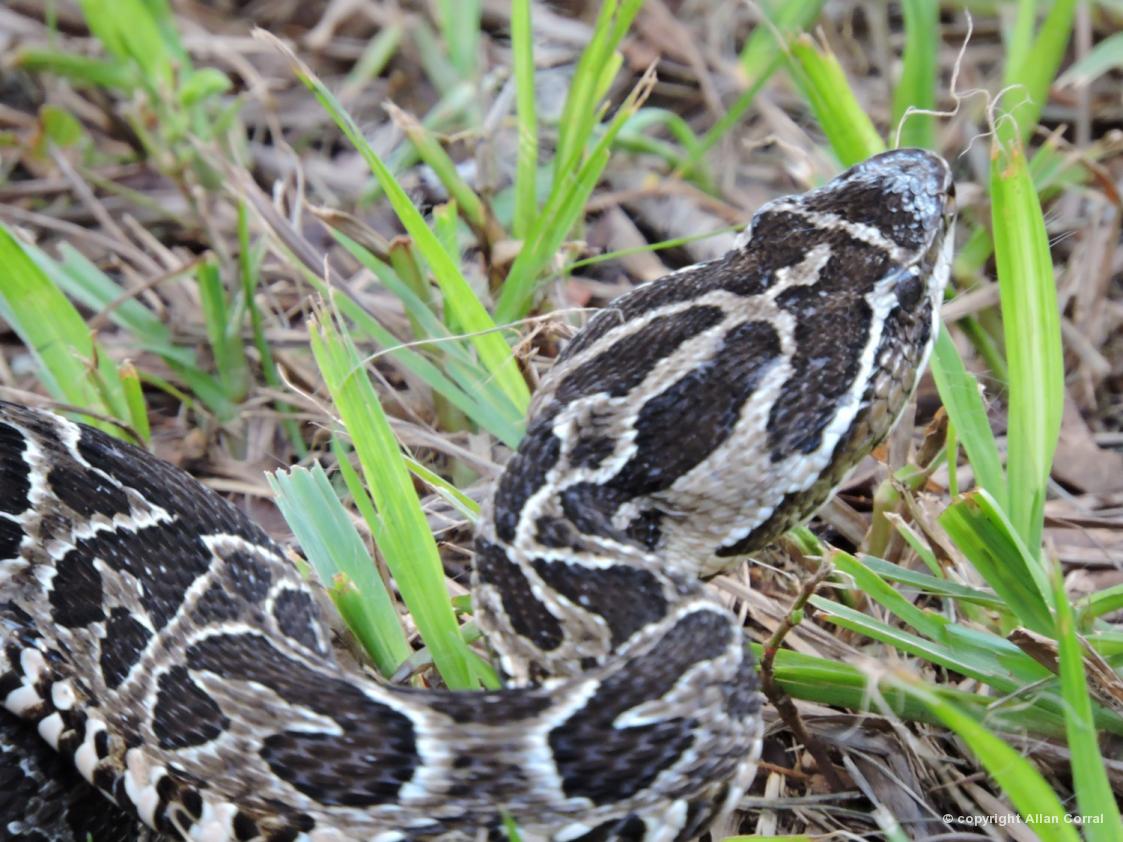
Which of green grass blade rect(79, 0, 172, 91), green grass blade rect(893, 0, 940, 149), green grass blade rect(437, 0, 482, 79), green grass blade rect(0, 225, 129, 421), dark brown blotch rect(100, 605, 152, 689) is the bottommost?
dark brown blotch rect(100, 605, 152, 689)

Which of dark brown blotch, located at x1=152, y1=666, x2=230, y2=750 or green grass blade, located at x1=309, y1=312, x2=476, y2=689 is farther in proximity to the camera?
green grass blade, located at x1=309, y1=312, x2=476, y2=689

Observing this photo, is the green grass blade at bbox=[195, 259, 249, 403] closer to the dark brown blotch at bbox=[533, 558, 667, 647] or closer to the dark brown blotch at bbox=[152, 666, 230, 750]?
the dark brown blotch at bbox=[152, 666, 230, 750]

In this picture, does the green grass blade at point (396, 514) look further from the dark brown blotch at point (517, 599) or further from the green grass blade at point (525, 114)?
the green grass blade at point (525, 114)

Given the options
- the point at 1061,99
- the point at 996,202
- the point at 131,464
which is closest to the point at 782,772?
the point at 996,202

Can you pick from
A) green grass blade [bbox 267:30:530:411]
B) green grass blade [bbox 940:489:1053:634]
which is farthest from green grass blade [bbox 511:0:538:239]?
green grass blade [bbox 940:489:1053:634]

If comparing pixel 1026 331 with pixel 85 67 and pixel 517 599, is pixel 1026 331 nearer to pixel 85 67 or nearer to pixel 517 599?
pixel 517 599

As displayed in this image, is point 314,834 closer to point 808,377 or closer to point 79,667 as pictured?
point 79,667

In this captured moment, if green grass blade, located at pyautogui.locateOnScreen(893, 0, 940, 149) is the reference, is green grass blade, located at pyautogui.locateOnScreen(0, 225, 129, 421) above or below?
below

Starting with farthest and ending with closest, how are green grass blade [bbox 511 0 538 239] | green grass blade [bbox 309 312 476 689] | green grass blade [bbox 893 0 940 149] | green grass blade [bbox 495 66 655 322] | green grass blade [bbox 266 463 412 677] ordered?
green grass blade [bbox 893 0 940 149] < green grass blade [bbox 511 0 538 239] < green grass blade [bbox 495 66 655 322] < green grass blade [bbox 266 463 412 677] < green grass blade [bbox 309 312 476 689]
